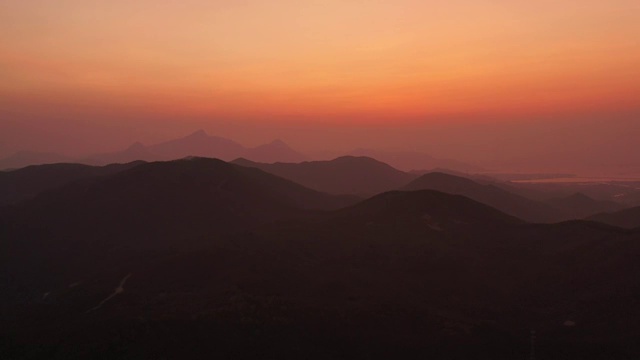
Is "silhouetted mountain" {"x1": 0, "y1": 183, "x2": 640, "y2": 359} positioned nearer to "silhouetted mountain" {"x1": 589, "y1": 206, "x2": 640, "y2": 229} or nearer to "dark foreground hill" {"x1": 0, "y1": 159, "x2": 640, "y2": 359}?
"dark foreground hill" {"x1": 0, "y1": 159, "x2": 640, "y2": 359}

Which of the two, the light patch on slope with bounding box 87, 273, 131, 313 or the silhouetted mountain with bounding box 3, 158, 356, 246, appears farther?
the silhouetted mountain with bounding box 3, 158, 356, 246

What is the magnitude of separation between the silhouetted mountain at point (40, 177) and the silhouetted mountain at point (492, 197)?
86894 mm

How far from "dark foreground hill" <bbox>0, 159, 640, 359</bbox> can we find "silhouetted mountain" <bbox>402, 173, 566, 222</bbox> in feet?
173

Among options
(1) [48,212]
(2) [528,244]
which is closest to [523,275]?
(2) [528,244]

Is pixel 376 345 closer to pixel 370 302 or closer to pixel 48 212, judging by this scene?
pixel 370 302

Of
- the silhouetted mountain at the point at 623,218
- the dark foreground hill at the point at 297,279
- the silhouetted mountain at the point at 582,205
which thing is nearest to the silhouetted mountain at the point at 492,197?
the silhouetted mountain at the point at 582,205

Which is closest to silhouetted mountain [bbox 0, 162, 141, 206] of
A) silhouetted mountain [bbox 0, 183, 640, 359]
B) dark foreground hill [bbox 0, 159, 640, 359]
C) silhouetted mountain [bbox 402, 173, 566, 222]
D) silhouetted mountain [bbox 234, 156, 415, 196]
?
dark foreground hill [bbox 0, 159, 640, 359]

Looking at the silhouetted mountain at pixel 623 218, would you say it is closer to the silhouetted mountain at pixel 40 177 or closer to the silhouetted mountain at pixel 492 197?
the silhouetted mountain at pixel 492 197

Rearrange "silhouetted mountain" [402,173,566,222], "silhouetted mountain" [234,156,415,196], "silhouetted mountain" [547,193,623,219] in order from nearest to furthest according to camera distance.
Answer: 1. "silhouetted mountain" [402,173,566,222]
2. "silhouetted mountain" [547,193,623,219]
3. "silhouetted mountain" [234,156,415,196]

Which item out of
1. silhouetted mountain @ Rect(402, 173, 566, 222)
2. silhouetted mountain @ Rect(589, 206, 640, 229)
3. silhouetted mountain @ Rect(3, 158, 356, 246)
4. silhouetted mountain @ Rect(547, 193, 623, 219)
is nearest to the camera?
silhouetted mountain @ Rect(3, 158, 356, 246)

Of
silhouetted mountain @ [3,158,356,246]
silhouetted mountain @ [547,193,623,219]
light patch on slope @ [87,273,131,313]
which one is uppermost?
silhouetted mountain @ [3,158,356,246]

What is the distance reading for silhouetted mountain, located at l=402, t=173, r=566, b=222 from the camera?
130500mm

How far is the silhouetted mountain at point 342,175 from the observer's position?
172m

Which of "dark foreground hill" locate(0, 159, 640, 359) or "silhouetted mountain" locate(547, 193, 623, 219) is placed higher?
"dark foreground hill" locate(0, 159, 640, 359)
